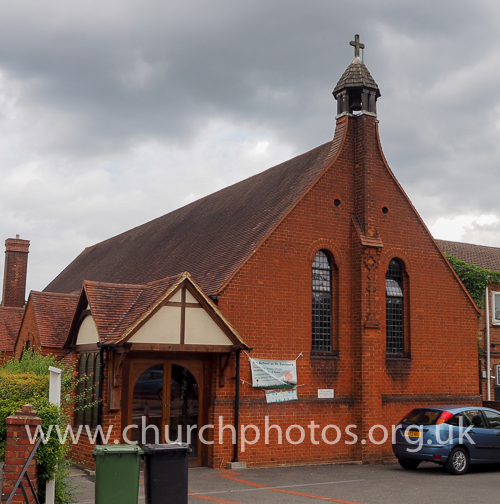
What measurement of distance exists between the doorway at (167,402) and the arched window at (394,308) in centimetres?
598

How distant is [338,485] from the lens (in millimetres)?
13945

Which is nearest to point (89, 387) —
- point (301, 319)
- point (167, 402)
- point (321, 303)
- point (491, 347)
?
point (167, 402)

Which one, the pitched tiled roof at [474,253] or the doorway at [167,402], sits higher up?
the pitched tiled roof at [474,253]

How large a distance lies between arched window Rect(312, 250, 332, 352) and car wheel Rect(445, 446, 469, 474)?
443 cm

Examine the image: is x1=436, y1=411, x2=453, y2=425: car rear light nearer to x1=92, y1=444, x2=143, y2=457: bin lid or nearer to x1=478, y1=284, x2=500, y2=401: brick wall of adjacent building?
x1=92, y1=444, x2=143, y2=457: bin lid

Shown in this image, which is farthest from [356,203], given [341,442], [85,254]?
[85,254]

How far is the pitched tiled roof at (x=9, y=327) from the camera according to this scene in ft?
82.0

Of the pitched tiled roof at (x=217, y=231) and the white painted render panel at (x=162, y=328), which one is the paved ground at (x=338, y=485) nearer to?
the white painted render panel at (x=162, y=328)

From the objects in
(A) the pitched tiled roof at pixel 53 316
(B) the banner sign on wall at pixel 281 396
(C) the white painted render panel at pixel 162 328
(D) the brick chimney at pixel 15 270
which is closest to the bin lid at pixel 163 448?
(C) the white painted render panel at pixel 162 328

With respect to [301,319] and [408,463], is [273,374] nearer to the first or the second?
[301,319]

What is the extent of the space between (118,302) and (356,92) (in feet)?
31.2

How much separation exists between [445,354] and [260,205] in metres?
7.17

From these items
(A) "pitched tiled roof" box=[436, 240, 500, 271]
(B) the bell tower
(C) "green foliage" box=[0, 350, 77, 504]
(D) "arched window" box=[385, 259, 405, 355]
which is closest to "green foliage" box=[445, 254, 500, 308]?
(A) "pitched tiled roof" box=[436, 240, 500, 271]

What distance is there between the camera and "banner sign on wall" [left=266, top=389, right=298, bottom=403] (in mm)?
16906
